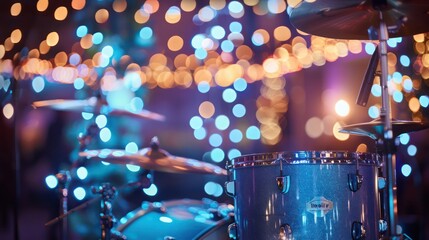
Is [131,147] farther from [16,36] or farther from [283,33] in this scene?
[283,33]

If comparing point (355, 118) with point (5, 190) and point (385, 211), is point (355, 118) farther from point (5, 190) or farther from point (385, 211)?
point (5, 190)

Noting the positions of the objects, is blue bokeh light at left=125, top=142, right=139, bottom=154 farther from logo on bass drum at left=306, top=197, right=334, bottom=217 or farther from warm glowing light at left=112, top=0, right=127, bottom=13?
logo on bass drum at left=306, top=197, right=334, bottom=217

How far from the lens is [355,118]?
4.61 m

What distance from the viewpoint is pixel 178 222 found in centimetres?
323

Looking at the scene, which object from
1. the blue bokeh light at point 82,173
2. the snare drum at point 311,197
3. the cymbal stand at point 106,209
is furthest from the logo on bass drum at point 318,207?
the blue bokeh light at point 82,173

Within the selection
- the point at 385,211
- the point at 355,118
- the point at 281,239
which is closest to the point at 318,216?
the point at 281,239

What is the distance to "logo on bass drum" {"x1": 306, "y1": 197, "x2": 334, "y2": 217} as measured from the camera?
7.97ft

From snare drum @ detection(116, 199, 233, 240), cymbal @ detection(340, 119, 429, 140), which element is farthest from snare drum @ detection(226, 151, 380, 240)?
snare drum @ detection(116, 199, 233, 240)

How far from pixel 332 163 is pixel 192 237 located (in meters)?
0.93

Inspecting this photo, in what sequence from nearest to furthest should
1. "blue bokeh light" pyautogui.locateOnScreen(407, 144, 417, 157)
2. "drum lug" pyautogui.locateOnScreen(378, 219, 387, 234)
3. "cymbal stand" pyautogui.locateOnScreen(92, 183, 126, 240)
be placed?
1. "drum lug" pyautogui.locateOnScreen(378, 219, 387, 234)
2. "cymbal stand" pyautogui.locateOnScreen(92, 183, 126, 240)
3. "blue bokeh light" pyautogui.locateOnScreen(407, 144, 417, 157)

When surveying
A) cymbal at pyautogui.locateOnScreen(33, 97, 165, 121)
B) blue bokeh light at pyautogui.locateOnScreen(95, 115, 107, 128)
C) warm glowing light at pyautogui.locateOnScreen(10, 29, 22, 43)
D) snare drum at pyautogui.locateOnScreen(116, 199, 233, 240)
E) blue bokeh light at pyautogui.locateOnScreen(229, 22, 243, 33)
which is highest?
blue bokeh light at pyautogui.locateOnScreen(229, 22, 243, 33)

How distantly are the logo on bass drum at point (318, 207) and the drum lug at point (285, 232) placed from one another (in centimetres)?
11

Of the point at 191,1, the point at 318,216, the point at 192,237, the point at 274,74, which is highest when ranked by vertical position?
the point at 191,1

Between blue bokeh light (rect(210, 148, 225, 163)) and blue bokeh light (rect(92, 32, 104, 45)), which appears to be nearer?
blue bokeh light (rect(92, 32, 104, 45))
